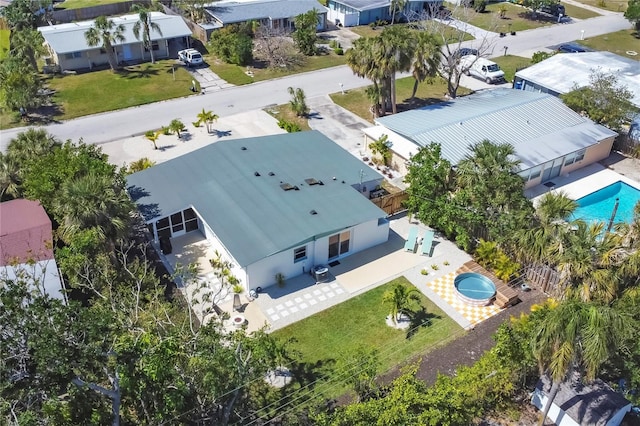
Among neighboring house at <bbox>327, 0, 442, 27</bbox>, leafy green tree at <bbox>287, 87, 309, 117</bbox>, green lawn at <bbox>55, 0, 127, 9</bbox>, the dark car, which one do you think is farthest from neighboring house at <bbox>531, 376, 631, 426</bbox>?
green lawn at <bbox>55, 0, 127, 9</bbox>

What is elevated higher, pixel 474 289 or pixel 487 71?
pixel 487 71

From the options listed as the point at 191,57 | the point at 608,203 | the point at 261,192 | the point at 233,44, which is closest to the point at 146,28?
the point at 191,57

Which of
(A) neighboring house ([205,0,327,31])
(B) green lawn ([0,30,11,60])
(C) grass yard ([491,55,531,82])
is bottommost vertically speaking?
(C) grass yard ([491,55,531,82])

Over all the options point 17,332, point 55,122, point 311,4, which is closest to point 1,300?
point 17,332

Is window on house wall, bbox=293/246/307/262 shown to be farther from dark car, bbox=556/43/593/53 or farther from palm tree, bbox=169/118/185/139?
dark car, bbox=556/43/593/53

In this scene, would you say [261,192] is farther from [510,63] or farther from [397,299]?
[510,63]

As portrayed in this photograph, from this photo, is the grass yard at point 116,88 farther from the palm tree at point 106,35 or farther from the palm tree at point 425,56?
the palm tree at point 425,56
